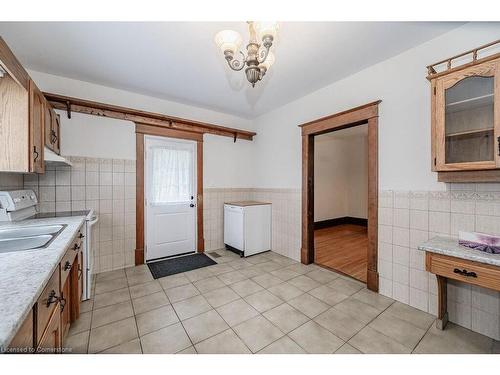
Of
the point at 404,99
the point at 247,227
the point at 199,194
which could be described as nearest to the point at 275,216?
the point at 247,227

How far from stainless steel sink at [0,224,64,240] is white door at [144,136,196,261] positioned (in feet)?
4.91

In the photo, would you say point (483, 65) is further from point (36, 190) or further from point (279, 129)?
point (36, 190)

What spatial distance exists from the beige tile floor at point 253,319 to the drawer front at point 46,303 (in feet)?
2.75

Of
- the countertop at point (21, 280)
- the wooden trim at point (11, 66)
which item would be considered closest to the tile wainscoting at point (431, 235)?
the countertop at point (21, 280)

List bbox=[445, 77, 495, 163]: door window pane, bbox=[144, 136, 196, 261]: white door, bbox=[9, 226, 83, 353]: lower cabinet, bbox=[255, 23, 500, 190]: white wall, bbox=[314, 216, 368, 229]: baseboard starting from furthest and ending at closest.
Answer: bbox=[314, 216, 368, 229]: baseboard < bbox=[144, 136, 196, 261]: white door < bbox=[255, 23, 500, 190]: white wall < bbox=[445, 77, 495, 163]: door window pane < bbox=[9, 226, 83, 353]: lower cabinet

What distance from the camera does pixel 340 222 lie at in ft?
20.1

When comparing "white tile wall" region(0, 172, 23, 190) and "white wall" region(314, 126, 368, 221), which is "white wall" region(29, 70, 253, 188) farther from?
"white wall" region(314, 126, 368, 221)

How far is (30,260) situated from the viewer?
98 cm

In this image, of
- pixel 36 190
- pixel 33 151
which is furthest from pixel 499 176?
pixel 36 190

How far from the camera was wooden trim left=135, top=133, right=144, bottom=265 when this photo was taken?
A: 3.13 meters

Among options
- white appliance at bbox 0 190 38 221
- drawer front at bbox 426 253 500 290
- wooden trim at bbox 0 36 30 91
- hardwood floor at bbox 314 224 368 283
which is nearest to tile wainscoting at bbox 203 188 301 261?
hardwood floor at bbox 314 224 368 283

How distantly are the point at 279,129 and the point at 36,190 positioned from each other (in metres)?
3.43

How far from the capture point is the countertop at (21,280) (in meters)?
0.58

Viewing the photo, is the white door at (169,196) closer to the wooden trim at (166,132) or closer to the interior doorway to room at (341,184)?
the wooden trim at (166,132)
